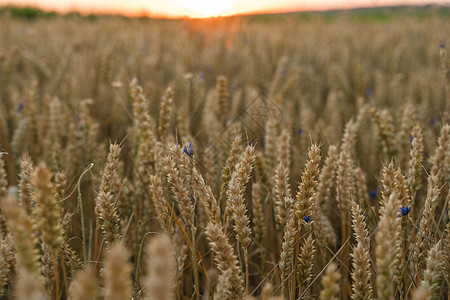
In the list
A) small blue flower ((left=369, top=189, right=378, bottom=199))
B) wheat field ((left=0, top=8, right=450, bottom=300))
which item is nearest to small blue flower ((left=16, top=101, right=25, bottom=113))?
wheat field ((left=0, top=8, right=450, bottom=300))

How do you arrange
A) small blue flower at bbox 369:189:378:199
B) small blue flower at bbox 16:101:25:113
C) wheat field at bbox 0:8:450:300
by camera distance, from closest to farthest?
wheat field at bbox 0:8:450:300 → small blue flower at bbox 369:189:378:199 → small blue flower at bbox 16:101:25:113

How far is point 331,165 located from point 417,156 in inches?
9.4

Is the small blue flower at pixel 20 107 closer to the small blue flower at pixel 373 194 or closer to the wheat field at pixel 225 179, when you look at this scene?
the wheat field at pixel 225 179

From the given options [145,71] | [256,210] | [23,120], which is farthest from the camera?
[145,71]

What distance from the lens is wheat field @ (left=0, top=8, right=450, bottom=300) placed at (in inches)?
29.5

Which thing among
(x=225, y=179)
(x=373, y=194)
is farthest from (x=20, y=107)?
(x=373, y=194)

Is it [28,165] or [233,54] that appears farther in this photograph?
[233,54]

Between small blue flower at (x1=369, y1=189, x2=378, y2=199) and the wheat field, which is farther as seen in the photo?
small blue flower at (x1=369, y1=189, x2=378, y2=199)

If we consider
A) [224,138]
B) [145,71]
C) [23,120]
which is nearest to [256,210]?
[224,138]

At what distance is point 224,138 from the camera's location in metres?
1.57

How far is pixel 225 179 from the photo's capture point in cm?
110

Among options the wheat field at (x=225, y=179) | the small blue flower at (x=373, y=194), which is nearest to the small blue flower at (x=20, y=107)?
the wheat field at (x=225, y=179)

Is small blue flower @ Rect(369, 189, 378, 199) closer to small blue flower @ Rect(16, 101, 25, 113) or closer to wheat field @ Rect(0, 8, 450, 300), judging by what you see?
wheat field @ Rect(0, 8, 450, 300)

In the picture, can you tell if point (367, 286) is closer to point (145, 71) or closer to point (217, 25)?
point (145, 71)
